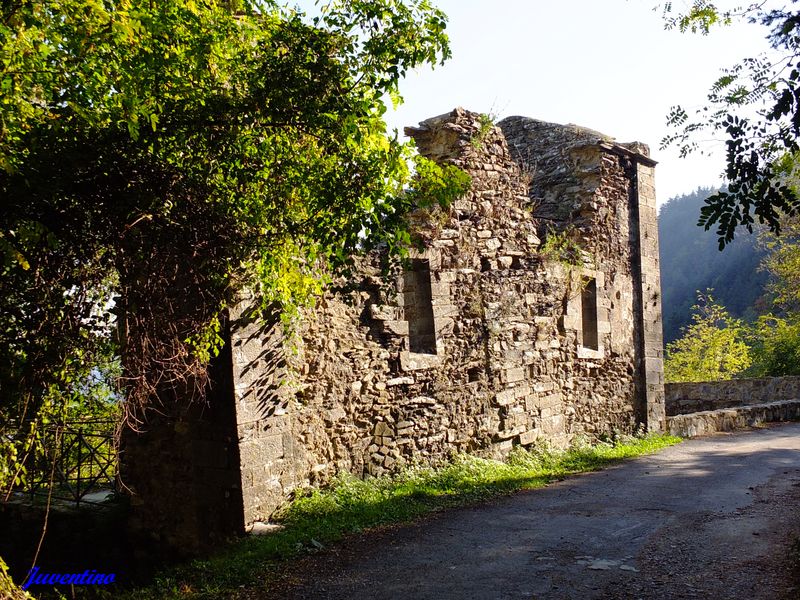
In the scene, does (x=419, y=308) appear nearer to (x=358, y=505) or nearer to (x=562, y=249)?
(x=358, y=505)

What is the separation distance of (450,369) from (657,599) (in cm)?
451

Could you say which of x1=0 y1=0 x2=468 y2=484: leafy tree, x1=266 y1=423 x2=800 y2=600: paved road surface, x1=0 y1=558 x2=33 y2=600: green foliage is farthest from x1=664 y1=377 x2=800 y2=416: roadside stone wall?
x1=0 y1=558 x2=33 y2=600: green foliage

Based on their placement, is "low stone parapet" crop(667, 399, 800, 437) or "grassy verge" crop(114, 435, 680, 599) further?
"low stone parapet" crop(667, 399, 800, 437)

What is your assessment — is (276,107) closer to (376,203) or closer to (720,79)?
(376,203)

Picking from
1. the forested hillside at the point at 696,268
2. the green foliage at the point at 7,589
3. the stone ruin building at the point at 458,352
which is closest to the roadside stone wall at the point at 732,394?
the stone ruin building at the point at 458,352

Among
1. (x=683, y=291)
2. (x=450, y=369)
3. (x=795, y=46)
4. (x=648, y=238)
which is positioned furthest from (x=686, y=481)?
(x=683, y=291)

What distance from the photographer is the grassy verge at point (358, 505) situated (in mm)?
5629

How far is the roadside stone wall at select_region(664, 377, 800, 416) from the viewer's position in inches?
725

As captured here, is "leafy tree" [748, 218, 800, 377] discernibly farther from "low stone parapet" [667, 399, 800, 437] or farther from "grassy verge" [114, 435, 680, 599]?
"grassy verge" [114, 435, 680, 599]

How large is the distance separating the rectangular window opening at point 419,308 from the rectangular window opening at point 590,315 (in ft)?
13.2

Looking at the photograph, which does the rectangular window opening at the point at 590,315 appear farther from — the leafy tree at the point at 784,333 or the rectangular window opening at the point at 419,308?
the leafy tree at the point at 784,333

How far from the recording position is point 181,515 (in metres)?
7.17

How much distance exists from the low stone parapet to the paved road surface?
14.7ft

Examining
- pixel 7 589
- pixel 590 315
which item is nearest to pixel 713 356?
pixel 590 315
